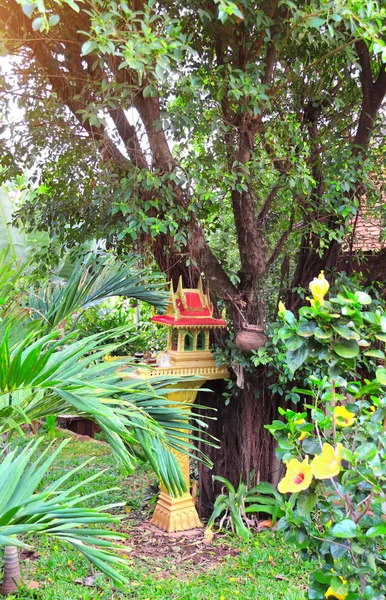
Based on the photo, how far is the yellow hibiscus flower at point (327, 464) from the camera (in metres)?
1.26

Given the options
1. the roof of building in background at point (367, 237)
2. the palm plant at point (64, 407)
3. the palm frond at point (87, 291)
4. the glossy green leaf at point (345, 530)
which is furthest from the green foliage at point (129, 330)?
the glossy green leaf at point (345, 530)

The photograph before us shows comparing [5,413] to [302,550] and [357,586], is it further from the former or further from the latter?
[357,586]

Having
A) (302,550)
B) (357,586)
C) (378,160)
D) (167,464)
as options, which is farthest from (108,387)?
(378,160)

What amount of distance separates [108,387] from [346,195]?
2376mm

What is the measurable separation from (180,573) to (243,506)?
78cm

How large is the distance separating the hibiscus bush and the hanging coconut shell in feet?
6.44

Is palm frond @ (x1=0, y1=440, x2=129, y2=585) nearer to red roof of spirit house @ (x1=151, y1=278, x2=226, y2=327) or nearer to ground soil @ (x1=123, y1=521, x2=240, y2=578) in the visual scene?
ground soil @ (x1=123, y1=521, x2=240, y2=578)

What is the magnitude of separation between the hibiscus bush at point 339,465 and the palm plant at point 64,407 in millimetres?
520

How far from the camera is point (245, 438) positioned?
3.86 metres

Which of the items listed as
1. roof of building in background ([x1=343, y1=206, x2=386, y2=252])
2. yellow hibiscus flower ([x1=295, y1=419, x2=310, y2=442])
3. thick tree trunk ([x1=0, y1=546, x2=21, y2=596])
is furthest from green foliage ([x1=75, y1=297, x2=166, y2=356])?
yellow hibiscus flower ([x1=295, y1=419, x2=310, y2=442])

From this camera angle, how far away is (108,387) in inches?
72.5

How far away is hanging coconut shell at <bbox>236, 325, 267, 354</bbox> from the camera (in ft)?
11.5

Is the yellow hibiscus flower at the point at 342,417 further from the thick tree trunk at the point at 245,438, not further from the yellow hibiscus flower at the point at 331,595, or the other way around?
the thick tree trunk at the point at 245,438

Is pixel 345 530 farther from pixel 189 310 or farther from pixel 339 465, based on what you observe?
pixel 189 310
